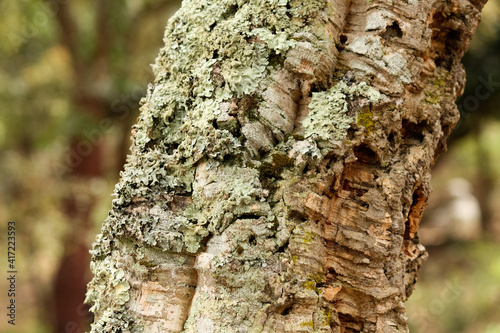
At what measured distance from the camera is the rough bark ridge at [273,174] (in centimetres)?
131

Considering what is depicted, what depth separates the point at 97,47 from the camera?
5.88 meters

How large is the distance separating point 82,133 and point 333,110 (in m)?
4.45

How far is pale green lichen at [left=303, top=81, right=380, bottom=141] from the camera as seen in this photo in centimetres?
138

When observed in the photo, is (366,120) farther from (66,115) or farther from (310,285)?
(66,115)

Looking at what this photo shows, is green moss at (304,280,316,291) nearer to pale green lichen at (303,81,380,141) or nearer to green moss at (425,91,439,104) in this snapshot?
pale green lichen at (303,81,380,141)

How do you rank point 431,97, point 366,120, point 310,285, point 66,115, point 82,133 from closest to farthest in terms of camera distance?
1. point 310,285
2. point 366,120
3. point 431,97
4. point 82,133
5. point 66,115

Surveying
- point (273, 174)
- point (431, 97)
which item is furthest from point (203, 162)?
point (431, 97)

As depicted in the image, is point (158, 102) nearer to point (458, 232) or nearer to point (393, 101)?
point (393, 101)

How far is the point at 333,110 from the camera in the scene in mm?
1401

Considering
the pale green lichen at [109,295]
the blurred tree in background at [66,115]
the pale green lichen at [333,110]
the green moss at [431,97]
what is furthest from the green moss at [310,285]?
the blurred tree in background at [66,115]

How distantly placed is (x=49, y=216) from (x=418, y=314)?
4.69m

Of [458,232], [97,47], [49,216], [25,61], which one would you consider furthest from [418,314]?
[25,61]

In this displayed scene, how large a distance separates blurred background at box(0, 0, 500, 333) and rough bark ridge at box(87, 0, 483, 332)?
11.8ft

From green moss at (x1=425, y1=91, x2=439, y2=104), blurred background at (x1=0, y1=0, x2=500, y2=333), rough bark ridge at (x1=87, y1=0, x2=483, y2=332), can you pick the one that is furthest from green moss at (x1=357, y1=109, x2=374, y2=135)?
blurred background at (x1=0, y1=0, x2=500, y2=333)
